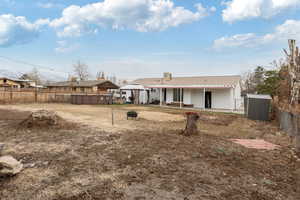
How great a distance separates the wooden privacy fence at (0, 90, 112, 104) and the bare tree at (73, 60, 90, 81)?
2756 centimetres

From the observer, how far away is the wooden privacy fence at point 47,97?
60.1ft

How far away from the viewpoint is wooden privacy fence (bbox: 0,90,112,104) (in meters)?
18.3

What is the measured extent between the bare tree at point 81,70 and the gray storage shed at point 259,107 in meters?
44.5

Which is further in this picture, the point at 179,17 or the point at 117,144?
the point at 179,17

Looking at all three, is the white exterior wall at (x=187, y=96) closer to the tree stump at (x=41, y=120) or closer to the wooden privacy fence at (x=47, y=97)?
the wooden privacy fence at (x=47, y=97)

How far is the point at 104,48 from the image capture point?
2259cm

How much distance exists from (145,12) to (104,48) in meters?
11.8

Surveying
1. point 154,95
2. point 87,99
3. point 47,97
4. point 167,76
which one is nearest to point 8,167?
point 87,99

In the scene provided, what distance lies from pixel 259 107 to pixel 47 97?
2188 centimetres

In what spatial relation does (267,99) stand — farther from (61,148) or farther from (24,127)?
(24,127)

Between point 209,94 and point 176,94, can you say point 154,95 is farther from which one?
point 209,94

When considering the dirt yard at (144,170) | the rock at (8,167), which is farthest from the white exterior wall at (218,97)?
the rock at (8,167)

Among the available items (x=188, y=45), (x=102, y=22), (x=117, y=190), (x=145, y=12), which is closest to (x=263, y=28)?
(x=188, y=45)

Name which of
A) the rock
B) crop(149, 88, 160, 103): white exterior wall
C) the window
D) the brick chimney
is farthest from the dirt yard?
the brick chimney
